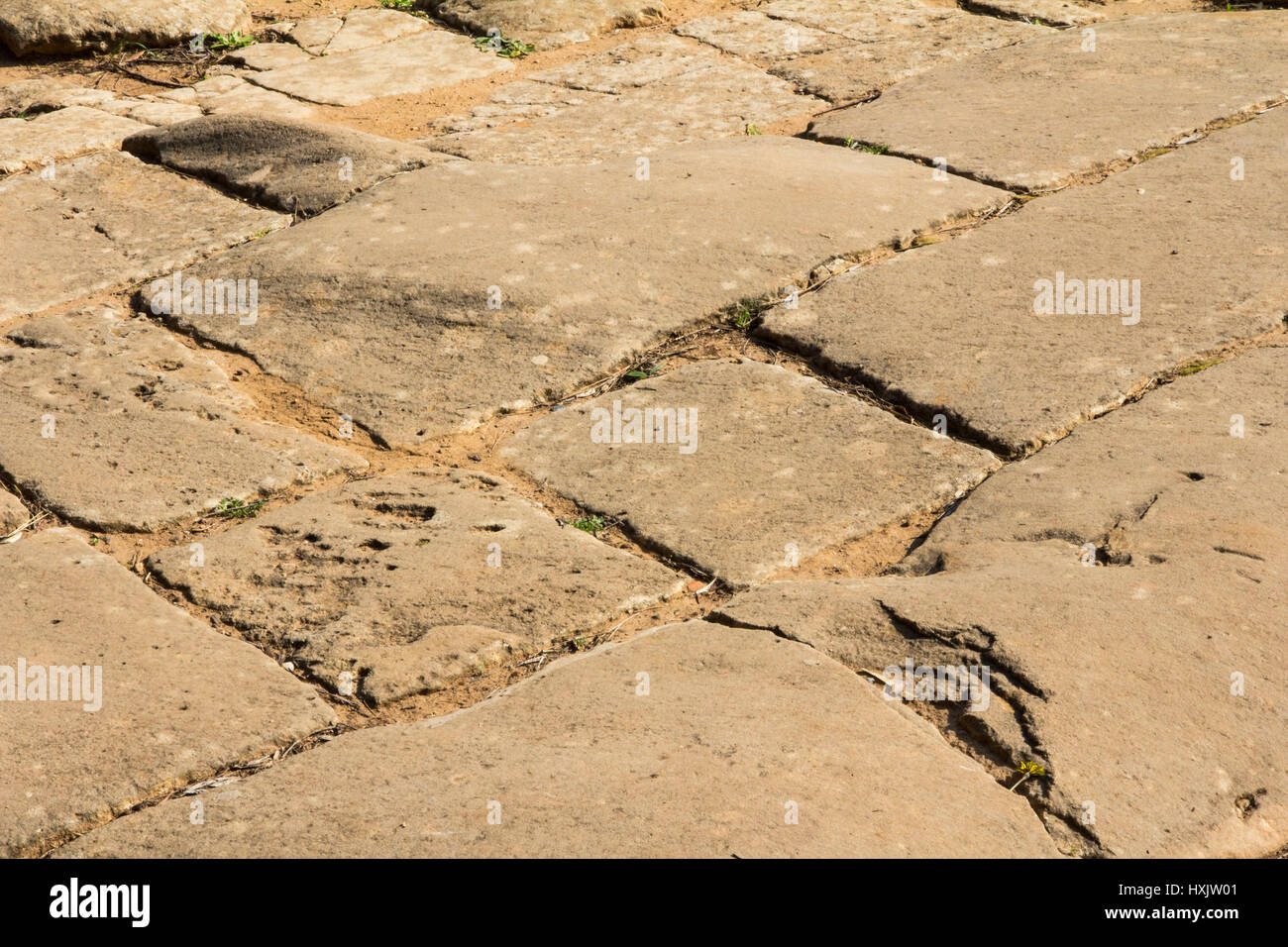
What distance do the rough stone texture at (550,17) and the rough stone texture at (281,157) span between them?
1433mm

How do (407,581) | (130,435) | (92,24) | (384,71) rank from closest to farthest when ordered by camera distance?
(407,581)
(130,435)
(384,71)
(92,24)

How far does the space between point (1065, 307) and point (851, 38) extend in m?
2.41

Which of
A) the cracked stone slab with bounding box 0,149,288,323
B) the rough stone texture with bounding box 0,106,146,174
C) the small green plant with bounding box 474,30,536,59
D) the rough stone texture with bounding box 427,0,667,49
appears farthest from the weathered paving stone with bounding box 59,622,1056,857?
the rough stone texture with bounding box 427,0,667,49

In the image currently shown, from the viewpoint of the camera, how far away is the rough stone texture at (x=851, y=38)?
4.42m

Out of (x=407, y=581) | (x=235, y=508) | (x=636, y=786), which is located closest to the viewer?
(x=636, y=786)

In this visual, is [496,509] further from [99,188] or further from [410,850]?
[99,188]

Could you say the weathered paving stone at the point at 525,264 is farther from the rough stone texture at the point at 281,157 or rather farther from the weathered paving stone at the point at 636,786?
the weathered paving stone at the point at 636,786

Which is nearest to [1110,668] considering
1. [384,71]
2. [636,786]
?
[636,786]

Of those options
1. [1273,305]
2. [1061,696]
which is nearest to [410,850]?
[1061,696]

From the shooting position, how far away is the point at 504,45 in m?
4.86

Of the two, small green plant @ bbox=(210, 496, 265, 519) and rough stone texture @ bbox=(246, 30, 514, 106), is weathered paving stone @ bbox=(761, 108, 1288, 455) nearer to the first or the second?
small green plant @ bbox=(210, 496, 265, 519)

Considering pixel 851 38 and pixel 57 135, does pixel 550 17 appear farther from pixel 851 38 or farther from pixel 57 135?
pixel 57 135

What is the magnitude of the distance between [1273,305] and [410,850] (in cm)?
226

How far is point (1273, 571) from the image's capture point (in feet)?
6.40
